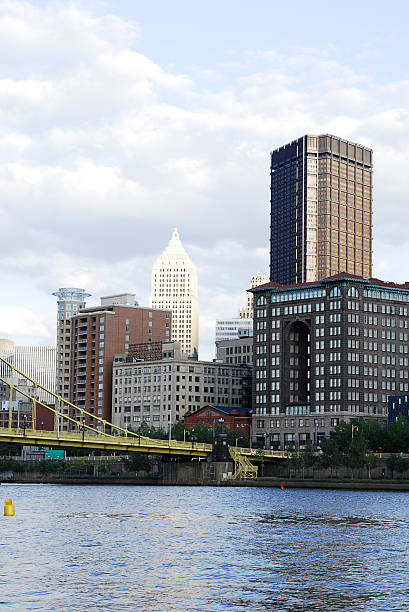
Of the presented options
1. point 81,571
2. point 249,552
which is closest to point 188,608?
point 81,571

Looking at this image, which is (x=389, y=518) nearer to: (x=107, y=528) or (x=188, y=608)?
(x=107, y=528)

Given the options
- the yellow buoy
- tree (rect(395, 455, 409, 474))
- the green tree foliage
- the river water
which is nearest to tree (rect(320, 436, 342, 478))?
the green tree foliage

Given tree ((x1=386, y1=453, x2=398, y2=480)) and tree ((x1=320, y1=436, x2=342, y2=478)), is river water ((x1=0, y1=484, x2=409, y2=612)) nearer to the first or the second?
tree ((x1=386, y1=453, x2=398, y2=480))

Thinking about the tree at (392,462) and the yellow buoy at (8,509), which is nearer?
the yellow buoy at (8,509)

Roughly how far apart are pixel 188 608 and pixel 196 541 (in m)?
32.3

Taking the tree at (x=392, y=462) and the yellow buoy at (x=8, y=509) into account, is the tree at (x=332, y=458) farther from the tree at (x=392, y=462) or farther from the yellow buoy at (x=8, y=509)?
the yellow buoy at (x=8, y=509)

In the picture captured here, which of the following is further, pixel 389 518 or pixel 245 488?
pixel 245 488

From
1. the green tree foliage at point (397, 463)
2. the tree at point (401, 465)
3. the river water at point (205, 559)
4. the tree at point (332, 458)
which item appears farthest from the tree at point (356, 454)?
the river water at point (205, 559)

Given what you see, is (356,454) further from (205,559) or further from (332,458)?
(205,559)

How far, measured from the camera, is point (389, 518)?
106 metres

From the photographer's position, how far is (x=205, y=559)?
A: 2670 inches

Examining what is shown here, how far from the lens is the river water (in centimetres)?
5078

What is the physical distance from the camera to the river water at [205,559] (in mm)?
50781

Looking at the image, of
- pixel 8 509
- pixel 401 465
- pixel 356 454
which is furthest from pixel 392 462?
pixel 8 509
